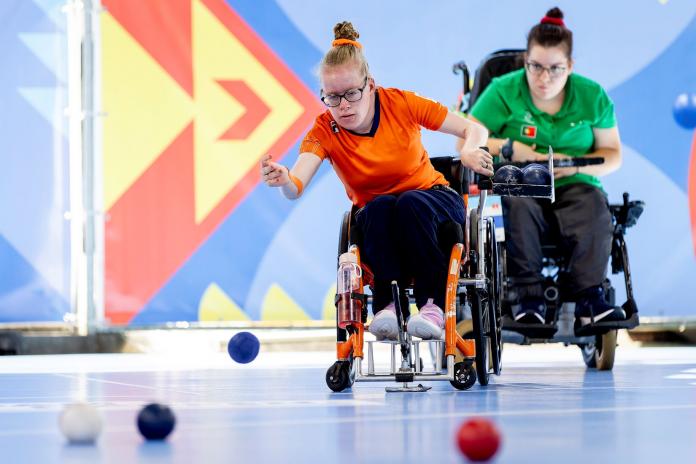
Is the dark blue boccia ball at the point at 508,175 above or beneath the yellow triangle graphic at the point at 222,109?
beneath

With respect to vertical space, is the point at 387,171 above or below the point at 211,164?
below

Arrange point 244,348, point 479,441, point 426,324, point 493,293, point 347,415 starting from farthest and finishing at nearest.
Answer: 1. point 244,348
2. point 493,293
3. point 426,324
4. point 347,415
5. point 479,441

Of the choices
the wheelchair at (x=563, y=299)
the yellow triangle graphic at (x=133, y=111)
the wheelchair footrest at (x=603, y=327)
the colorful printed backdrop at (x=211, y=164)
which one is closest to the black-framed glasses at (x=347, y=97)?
the wheelchair at (x=563, y=299)

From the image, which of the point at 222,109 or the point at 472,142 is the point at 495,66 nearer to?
the point at 472,142

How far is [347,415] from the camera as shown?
2.28m

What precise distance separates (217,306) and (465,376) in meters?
2.97

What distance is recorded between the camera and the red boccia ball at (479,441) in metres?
1.52

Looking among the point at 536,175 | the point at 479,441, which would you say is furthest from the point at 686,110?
the point at 479,441

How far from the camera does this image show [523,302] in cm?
383

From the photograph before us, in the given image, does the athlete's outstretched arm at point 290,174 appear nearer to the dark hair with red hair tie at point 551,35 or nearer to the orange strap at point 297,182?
the orange strap at point 297,182

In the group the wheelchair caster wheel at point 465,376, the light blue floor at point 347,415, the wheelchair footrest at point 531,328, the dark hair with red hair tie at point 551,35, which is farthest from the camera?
the dark hair with red hair tie at point 551,35

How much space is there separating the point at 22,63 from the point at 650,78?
10.2 ft

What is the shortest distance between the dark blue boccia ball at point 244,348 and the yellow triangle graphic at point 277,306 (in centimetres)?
105

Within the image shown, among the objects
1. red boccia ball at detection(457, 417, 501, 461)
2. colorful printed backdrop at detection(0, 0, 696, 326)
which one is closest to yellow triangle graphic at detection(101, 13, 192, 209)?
colorful printed backdrop at detection(0, 0, 696, 326)
